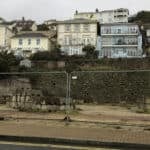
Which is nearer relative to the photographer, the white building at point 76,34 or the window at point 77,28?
the white building at point 76,34

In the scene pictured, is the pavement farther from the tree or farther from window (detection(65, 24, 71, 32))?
window (detection(65, 24, 71, 32))

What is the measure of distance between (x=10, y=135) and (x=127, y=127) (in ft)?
16.2

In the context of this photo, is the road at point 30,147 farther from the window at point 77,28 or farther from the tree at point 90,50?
the window at point 77,28

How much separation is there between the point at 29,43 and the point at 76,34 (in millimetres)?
11580

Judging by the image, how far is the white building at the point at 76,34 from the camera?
3809 inches

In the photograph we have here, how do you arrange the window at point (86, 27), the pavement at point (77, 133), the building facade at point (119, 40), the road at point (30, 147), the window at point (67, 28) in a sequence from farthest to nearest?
the window at point (67, 28), the window at point (86, 27), the building facade at point (119, 40), the pavement at point (77, 133), the road at point (30, 147)

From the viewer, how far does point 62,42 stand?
326ft

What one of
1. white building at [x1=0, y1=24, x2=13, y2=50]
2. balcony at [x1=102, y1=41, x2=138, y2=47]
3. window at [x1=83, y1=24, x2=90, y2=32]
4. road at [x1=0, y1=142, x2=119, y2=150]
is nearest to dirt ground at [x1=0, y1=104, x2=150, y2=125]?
road at [x1=0, y1=142, x2=119, y2=150]

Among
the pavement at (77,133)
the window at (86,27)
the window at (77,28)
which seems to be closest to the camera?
the pavement at (77,133)

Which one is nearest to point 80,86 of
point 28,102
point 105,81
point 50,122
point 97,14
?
point 105,81

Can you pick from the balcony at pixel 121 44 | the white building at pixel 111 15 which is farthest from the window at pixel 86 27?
the white building at pixel 111 15

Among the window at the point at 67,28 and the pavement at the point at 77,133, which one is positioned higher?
the window at the point at 67,28

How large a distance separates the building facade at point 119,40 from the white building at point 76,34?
2445 mm

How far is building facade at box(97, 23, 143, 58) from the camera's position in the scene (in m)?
92.2
